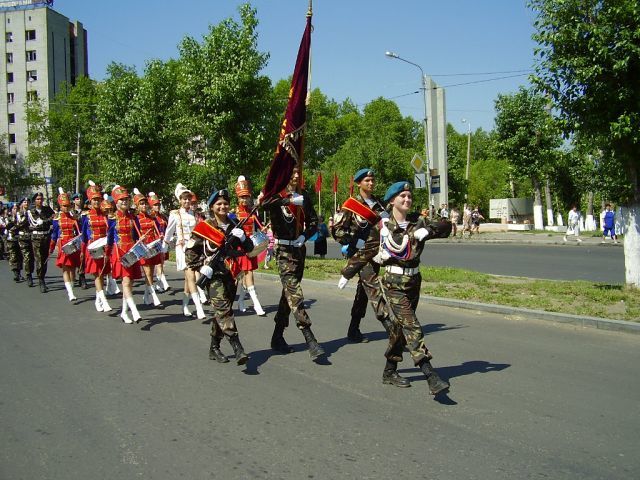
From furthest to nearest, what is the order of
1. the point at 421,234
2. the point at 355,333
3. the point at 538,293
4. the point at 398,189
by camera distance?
the point at 538,293 < the point at 355,333 < the point at 398,189 < the point at 421,234

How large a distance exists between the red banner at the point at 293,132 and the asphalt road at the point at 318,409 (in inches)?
82.4

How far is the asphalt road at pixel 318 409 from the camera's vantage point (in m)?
4.26

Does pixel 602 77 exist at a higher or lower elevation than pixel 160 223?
higher

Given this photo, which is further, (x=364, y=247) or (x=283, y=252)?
(x=283, y=252)

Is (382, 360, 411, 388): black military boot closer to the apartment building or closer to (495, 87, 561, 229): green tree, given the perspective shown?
(495, 87, 561, 229): green tree

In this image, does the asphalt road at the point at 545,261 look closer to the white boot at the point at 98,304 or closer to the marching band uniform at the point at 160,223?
the marching band uniform at the point at 160,223

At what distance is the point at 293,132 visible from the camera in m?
7.58

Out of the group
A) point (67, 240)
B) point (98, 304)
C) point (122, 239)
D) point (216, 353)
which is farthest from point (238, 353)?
point (67, 240)

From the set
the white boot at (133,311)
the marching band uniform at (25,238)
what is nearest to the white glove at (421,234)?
the white boot at (133,311)

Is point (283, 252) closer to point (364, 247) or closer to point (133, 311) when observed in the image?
point (364, 247)

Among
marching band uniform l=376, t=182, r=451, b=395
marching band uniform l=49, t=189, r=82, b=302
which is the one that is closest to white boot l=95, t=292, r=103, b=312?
marching band uniform l=49, t=189, r=82, b=302

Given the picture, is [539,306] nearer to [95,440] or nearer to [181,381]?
[181,381]

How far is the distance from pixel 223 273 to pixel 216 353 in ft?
3.35

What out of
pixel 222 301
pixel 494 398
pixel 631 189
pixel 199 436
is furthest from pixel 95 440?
pixel 631 189
